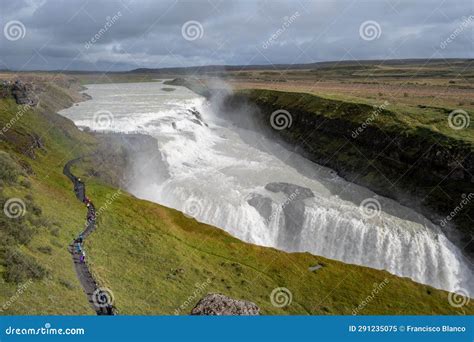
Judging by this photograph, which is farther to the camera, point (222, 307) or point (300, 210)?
point (300, 210)

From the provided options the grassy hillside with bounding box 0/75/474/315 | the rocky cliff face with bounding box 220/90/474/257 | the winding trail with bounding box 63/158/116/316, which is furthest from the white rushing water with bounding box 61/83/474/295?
the winding trail with bounding box 63/158/116/316

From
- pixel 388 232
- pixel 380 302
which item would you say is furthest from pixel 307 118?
Result: pixel 380 302

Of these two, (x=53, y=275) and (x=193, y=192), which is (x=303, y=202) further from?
(x=53, y=275)

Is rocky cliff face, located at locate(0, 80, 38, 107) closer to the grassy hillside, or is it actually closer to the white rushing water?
the white rushing water

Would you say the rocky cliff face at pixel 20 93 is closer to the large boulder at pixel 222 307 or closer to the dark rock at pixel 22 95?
the dark rock at pixel 22 95

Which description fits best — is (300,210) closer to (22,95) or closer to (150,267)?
(150,267)

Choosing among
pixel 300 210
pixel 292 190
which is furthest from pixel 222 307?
pixel 292 190

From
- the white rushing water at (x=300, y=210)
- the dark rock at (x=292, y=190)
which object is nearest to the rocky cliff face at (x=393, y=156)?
the white rushing water at (x=300, y=210)
